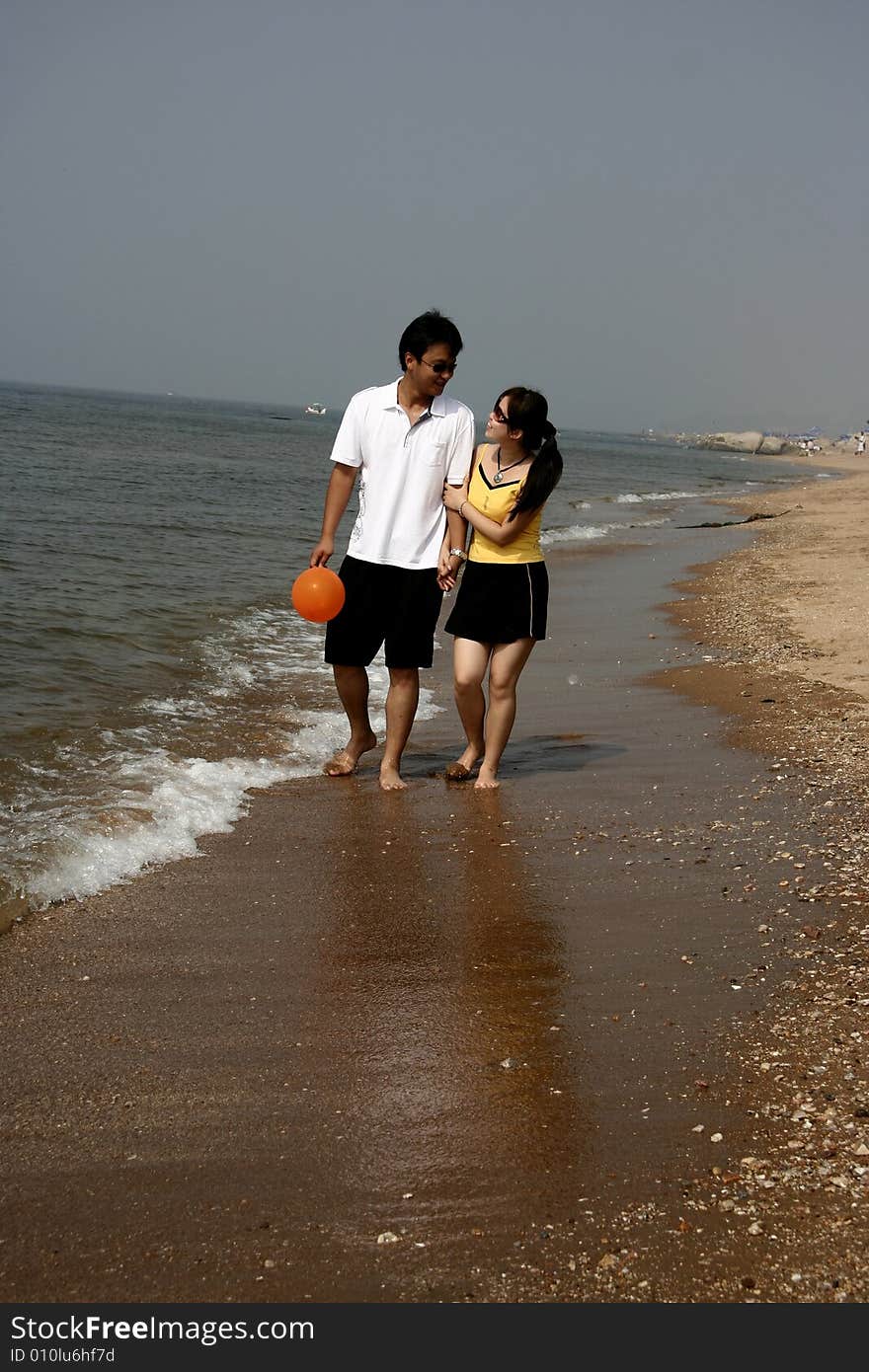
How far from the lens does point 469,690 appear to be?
5293mm

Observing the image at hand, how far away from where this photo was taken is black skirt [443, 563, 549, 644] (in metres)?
5.19

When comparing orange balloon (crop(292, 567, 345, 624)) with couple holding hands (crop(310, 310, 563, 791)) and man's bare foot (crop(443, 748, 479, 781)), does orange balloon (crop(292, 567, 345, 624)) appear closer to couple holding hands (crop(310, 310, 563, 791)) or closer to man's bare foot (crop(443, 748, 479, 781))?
couple holding hands (crop(310, 310, 563, 791))

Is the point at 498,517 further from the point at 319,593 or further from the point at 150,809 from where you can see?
the point at 150,809

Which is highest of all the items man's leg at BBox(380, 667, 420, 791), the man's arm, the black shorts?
the man's arm

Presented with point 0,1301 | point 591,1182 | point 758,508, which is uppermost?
point 758,508

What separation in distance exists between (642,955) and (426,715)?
3.53 meters

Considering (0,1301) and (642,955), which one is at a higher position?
(642,955)

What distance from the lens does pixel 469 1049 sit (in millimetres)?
2799

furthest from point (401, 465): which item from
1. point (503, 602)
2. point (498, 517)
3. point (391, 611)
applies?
point (503, 602)

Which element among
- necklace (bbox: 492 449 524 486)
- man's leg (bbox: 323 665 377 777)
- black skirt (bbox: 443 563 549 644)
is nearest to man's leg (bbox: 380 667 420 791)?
man's leg (bbox: 323 665 377 777)

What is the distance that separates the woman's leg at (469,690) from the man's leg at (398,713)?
20cm

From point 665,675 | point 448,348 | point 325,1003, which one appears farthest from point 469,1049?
point 665,675

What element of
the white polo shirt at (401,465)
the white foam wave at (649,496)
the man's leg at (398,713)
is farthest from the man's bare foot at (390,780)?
the white foam wave at (649,496)

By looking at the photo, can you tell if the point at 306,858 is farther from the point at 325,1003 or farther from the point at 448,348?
the point at 448,348
